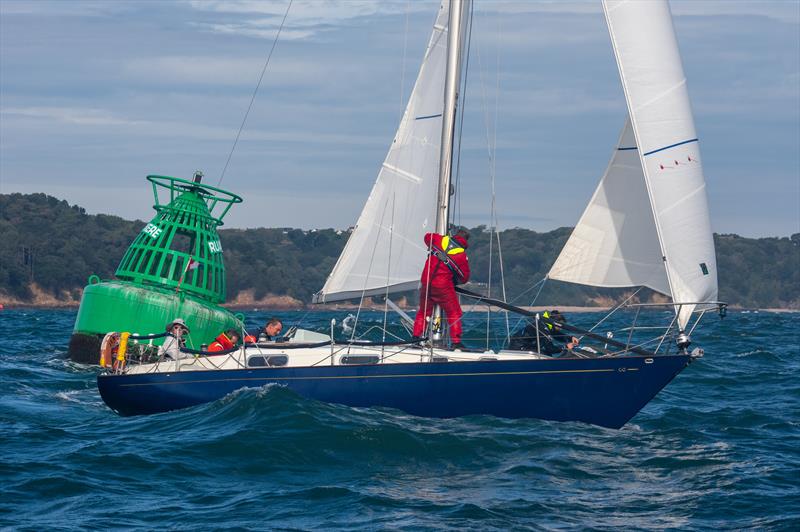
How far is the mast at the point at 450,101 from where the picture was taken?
17.9m

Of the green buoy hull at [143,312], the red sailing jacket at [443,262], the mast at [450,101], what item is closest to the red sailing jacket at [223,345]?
the red sailing jacket at [443,262]

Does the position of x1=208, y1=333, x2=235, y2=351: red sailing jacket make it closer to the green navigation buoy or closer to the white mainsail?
the white mainsail

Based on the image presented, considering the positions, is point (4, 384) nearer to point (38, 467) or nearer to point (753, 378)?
point (38, 467)

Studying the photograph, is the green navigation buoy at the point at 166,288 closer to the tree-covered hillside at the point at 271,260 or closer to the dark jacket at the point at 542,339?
the dark jacket at the point at 542,339

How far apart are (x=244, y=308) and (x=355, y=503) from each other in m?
105

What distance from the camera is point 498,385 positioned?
16281 mm

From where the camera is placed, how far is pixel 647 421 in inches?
729

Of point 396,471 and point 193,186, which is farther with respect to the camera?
point 193,186

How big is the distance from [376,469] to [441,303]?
13.7 ft

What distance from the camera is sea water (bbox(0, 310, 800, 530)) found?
39.2ft

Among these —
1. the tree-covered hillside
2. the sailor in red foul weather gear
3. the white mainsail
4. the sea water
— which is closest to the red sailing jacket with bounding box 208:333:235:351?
the sea water

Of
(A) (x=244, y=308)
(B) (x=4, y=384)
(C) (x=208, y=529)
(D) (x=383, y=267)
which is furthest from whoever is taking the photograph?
(A) (x=244, y=308)

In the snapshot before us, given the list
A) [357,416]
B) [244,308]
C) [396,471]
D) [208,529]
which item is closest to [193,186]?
[357,416]

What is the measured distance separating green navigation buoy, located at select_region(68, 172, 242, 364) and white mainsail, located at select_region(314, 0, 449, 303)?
5830 mm
